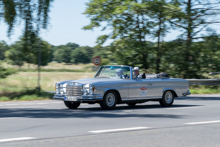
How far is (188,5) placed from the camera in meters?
25.5

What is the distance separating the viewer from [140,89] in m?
13.9

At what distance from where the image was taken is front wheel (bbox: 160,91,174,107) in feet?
48.4

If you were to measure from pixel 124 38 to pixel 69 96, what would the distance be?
12.0 meters

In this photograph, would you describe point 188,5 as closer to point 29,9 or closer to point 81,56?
point 29,9

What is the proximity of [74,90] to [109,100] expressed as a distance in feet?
4.08

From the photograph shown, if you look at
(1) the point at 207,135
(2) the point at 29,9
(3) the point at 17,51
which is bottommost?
(1) the point at 207,135

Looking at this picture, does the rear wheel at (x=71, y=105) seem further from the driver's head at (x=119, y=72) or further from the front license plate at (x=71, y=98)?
the driver's head at (x=119, y=72)

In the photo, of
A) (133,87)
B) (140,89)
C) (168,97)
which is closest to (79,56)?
(168,97)

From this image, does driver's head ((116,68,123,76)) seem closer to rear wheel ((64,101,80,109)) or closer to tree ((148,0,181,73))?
rear wheel ((64,101,80,109))

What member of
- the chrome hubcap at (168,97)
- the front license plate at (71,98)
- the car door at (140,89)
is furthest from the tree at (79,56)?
Result: the front license plate at (71,98)

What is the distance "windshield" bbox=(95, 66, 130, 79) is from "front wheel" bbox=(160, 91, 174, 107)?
1.80 metres

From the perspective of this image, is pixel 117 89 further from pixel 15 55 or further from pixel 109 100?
pixel 15 55

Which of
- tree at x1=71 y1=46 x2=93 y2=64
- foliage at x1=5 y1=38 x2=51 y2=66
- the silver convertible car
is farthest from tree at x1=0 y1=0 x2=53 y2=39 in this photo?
tree at x1=71 y1=46 x2=93 y2=64

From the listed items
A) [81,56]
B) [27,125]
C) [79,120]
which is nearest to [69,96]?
[79,120]
